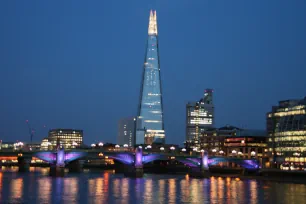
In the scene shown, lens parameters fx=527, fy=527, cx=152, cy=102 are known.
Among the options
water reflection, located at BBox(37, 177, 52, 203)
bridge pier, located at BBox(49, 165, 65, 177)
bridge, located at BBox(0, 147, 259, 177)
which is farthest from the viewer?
bridge, located at BBox(0, 147, 259, 177)

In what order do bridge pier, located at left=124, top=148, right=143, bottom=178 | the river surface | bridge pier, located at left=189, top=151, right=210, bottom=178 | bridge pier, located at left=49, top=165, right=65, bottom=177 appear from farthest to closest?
bridge pier, located at left=189, top=151, right=210, bottom=178 → bridge pier, located at left=124, top=148, right=143, bottom=178 → bridge pier, located at left=49, top=165, right=65, bottom=177 → the river surface

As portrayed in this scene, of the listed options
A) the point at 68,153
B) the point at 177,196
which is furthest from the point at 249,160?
the point at 177,196

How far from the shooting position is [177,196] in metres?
88.2

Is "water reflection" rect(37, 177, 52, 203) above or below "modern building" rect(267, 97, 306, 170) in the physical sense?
below

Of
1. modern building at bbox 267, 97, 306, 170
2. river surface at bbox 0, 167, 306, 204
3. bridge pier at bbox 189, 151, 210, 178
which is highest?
Answer: modern building at bbox 267, 97, 306, 170

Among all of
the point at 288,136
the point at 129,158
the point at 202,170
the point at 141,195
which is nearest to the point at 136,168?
the point at 129,158

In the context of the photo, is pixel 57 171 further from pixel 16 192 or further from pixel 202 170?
pixel 16 192

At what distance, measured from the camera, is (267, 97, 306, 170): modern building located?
16575cm

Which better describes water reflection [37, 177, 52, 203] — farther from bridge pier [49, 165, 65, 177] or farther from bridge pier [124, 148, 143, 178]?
bridge pier [124, 148, 143, 178]

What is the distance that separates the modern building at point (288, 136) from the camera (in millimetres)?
165750

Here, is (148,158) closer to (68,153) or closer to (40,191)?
(68,153)

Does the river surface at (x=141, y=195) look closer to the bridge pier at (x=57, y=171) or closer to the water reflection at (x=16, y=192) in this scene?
the water reflection at (x=16, y=192)

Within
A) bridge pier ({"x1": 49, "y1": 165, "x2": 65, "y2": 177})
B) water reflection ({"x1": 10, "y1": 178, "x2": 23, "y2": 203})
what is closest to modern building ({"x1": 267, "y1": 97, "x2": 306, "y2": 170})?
bridge pier ({"x1": 49, "y1": 165, "x2": 65, "y2": 177})

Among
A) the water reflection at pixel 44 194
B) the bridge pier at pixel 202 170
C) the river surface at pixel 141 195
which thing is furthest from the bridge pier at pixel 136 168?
the water reflection at pixel 44 194
